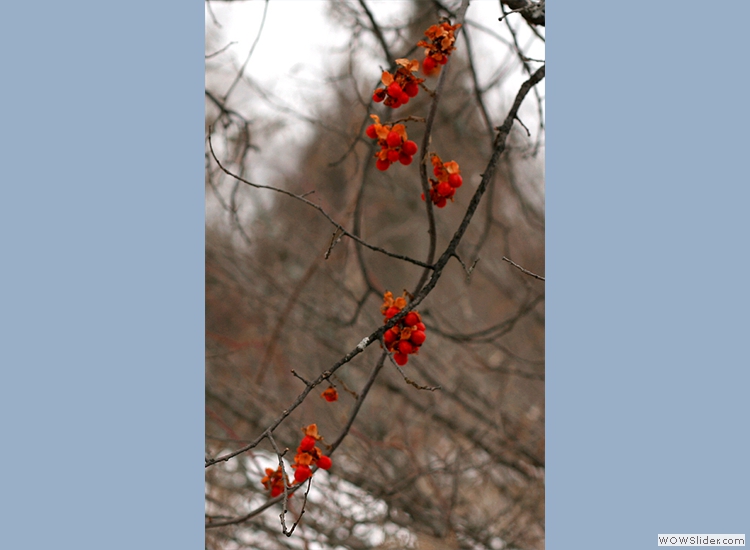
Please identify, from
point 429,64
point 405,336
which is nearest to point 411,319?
point 405,336

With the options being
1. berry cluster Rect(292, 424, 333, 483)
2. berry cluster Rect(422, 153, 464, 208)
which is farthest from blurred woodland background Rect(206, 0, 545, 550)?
berry cluster Rect(292, 424, 333, 483)

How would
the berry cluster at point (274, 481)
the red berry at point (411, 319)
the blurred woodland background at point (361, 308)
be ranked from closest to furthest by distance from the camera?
the red berry at point (411, 319) → the berry cluster at point (274, 481) → the blurred woodland background at point (361, 308)

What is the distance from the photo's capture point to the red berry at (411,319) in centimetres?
73

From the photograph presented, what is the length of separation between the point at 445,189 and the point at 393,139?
0.09 m

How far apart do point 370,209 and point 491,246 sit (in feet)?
1.56

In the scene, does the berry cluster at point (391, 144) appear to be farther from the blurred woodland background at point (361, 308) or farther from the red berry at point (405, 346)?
the blurred woodland background at point (361, 308)

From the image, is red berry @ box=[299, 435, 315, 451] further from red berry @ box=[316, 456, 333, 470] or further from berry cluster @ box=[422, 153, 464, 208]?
berry cluster @ box=[422, 153, 464, 208]

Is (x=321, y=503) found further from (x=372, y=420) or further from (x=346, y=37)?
(x=346, y=37)

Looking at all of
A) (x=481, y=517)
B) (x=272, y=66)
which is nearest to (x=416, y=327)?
(x=272, y=66)

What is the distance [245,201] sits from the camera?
172 centimetres

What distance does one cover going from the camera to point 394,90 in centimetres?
73

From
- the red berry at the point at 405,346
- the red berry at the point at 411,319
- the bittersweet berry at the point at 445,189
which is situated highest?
the bittersweet berry at the point at 445,189

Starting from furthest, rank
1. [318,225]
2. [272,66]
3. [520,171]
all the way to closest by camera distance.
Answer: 1. [318,225]
2. [520,171]
3. [272,66]

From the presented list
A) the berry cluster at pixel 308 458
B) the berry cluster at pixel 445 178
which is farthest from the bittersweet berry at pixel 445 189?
the berry cluster at pixel 308 458
